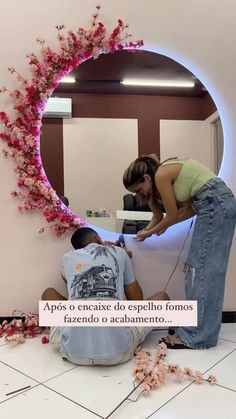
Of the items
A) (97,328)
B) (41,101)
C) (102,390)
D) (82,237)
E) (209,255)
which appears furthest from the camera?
(41,101)

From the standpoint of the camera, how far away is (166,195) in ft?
4.47

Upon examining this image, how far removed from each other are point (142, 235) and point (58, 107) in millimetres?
804

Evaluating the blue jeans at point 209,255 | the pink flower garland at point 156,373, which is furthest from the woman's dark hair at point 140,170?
the pink flower garland at point 156,373

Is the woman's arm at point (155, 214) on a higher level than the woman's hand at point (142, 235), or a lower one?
higher

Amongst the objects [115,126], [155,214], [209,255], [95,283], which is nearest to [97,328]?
[95,283]

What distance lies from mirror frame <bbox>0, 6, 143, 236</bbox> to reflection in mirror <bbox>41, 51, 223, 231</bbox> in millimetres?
64

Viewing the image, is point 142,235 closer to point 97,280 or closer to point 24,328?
point 97,280

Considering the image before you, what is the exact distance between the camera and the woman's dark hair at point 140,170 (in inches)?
58.2

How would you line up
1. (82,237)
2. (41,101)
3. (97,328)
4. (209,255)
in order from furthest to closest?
(41,101) → (82,237) → (209,255) → (97,328)

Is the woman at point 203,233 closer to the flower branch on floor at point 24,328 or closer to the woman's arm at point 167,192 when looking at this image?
the woman's arm at point 167,192

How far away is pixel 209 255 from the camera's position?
1.35m

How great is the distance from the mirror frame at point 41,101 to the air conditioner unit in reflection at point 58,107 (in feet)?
0.09

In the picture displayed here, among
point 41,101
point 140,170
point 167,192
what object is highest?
point 41,101

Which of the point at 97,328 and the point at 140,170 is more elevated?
the point at 140,170
